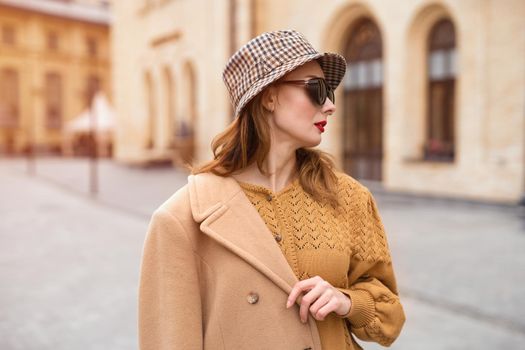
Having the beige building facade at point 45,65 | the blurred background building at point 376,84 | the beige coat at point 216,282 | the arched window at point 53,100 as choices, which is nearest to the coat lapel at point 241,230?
the beige coat at point 216,282

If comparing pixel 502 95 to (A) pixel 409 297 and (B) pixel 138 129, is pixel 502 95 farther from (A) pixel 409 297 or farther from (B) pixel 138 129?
(B) pixel 138 129

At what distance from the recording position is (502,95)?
42.9 feet

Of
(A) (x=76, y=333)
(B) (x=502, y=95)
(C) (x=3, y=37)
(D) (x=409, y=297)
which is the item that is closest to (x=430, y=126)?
(B) (x=502, y=95)

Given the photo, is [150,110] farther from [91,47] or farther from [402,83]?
[91,47]

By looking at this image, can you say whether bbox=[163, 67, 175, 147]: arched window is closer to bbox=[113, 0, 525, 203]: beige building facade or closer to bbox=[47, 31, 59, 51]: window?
bbox=[113, 0, 525, 203]: beige building facade

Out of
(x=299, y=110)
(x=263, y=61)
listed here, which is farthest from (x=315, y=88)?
(x=263, y=61)

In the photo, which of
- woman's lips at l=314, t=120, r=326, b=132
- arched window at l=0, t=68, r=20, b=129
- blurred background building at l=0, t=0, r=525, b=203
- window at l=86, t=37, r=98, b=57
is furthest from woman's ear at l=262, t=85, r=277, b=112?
window at l=86, t=37, r=98, b=57

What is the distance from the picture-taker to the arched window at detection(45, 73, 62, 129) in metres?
50.1

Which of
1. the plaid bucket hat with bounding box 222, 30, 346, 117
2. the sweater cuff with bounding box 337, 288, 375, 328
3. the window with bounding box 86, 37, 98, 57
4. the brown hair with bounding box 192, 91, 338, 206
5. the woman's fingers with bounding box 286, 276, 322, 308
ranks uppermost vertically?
the window with bounding box 86, 37, 98, 57

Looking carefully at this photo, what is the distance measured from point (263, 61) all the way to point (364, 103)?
16743 mm

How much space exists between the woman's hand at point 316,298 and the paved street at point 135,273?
332cm

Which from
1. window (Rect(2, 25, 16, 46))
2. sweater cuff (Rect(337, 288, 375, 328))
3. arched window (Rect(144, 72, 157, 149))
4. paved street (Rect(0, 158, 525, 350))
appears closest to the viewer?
sweater cuff (Rect(337, 288, 375, 328))

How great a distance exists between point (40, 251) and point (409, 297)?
19.0ft

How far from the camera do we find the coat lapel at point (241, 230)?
170 centimetres
